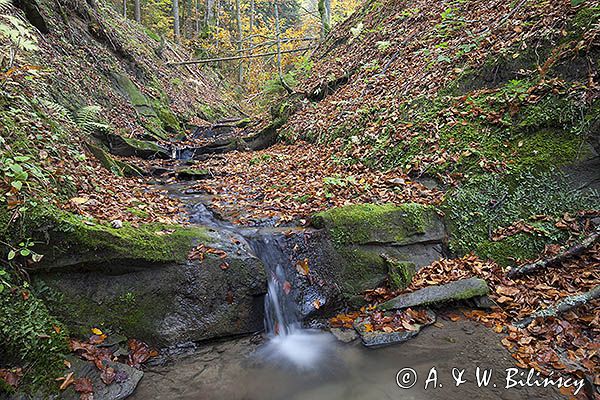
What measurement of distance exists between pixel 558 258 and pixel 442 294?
5.03 ft

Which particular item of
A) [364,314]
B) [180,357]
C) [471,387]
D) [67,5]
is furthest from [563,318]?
[67,5]

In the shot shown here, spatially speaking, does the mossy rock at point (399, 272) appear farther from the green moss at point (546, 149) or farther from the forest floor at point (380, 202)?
the green moss at point (546, 149)

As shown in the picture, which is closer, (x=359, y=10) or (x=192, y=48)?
(x=359, y=10)

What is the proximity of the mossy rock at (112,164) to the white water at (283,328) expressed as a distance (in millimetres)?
4330

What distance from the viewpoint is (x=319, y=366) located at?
12.9 ft

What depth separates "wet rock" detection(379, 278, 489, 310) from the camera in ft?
14.2

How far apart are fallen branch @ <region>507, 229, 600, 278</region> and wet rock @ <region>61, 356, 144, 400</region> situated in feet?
15.3

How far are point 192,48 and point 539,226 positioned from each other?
25448 millimetres

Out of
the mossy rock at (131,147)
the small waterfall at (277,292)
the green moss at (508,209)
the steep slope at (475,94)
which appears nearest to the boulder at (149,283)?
the small waterfall at (277,292)

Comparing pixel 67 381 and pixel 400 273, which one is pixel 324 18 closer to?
pixel 400 273

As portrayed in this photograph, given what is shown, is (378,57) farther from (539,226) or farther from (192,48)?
(192,48)

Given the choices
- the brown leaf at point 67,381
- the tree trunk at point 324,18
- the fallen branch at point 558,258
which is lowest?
the brown leaf at point 67,381

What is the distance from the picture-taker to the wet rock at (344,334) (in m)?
4.23

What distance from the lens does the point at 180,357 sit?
3930 mm
